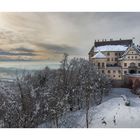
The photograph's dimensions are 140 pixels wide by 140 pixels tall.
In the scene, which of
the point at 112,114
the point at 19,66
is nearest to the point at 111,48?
the point at 112,114

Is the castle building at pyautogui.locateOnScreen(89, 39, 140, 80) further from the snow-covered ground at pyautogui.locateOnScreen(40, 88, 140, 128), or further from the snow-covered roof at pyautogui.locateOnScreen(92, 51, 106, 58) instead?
the snow-covered ground at pyautogui.locateOnScreen(40, 88, 140, 128)

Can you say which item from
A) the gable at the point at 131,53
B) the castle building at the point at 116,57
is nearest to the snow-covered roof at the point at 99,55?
the castle building at the point at 116,57

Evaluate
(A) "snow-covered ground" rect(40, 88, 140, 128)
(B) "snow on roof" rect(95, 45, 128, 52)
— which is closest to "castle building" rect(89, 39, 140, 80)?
(B) "snow on roof" rect(95, 45, 128, 52)

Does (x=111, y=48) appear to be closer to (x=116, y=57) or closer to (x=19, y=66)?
(x=116, y=57)

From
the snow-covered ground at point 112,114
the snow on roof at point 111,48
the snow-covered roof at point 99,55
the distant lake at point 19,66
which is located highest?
the snow on roof at point 111,48

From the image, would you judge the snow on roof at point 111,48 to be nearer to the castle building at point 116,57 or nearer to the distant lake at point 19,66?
the castle building at point 116,57

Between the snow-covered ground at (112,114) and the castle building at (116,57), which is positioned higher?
the castle building at (116,57)

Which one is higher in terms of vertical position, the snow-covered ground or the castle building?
the castle building
